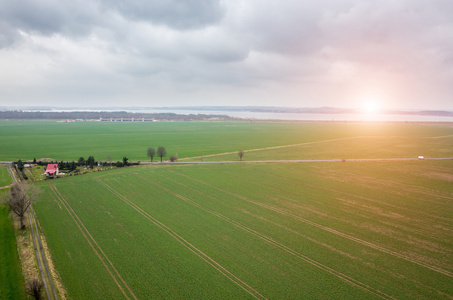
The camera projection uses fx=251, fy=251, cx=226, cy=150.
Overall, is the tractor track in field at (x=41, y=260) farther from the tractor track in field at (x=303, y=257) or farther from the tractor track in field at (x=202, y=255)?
the tractor track in field at (x=303, y=257)

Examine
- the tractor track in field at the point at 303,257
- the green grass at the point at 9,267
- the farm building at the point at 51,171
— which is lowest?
the green grass at the point at 9,267

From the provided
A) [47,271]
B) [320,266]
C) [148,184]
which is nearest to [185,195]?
[148,184]

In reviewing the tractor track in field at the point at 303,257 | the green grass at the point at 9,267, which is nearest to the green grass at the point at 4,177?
the green grass at the point at 9,267

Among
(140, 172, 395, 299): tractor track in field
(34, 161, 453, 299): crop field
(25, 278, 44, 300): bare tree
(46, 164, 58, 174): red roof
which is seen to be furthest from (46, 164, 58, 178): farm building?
(25, 278, 44, 300): bare tree

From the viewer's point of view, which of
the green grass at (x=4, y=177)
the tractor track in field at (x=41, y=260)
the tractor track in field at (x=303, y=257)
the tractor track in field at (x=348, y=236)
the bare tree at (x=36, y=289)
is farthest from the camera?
the green grass at (x=4, y=177)

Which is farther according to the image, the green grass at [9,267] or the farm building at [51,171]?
the farm building at [51,171]

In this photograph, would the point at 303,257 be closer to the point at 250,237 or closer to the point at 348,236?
the point at 250,237
